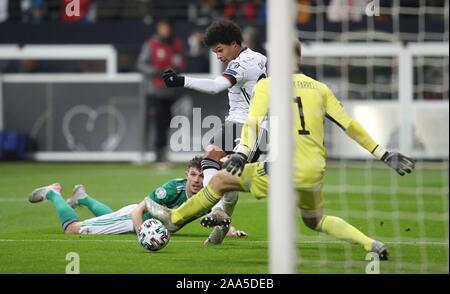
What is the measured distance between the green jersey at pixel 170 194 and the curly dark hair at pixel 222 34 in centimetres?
127

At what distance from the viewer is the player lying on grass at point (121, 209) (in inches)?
348

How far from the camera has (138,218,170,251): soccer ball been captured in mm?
7930

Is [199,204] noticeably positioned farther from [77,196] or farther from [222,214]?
[77,196]

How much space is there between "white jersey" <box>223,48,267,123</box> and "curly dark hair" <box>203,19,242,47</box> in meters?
0.16

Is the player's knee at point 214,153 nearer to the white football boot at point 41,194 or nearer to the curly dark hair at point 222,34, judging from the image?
the curly dark hair at point 222,34

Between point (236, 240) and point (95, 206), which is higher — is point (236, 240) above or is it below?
below

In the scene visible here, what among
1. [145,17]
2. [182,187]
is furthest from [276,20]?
[145,17]

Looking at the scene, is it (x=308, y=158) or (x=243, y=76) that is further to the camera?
(x=243, y=76)

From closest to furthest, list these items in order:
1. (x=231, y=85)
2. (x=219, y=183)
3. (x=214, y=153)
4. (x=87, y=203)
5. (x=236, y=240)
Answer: (x=219, y=183)
(x=231, y=85)
(x=236, y=240)
(x=214, y=153)
(x=87, y=203)

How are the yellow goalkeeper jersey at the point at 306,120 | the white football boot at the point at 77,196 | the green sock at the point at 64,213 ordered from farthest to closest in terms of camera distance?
the white football boot at the point at 77,196, the green sock at the point at 64,213, the yellow goalkeeper jersey at the point at 306,120

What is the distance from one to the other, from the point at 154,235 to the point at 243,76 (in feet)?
5.59

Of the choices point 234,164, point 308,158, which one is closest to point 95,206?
point 308,158

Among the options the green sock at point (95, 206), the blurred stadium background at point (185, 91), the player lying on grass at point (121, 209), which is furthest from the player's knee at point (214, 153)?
the blurred stadium background at point (185, 91)

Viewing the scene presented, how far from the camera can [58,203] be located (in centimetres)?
948
